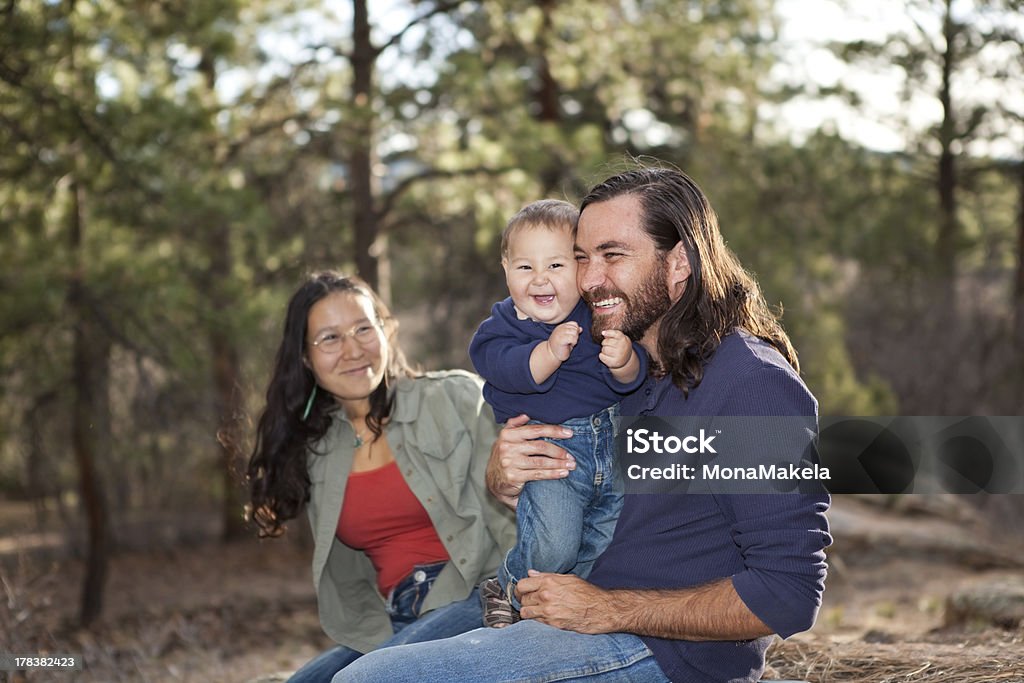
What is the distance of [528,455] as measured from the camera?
10.1ft

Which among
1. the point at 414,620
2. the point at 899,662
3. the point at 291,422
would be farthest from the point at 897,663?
the point at 291,422

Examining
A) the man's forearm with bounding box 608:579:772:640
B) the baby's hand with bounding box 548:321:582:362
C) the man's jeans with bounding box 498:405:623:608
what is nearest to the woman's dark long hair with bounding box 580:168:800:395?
the baby's hand with bounding box 548:321:582:362

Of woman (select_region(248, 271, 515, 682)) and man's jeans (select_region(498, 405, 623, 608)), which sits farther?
woman (select_region(248, 271, 515, 682))

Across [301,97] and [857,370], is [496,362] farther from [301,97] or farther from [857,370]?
[857,370]

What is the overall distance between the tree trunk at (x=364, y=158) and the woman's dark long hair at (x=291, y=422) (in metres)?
4.90

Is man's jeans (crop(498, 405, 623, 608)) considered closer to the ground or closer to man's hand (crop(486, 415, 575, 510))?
man's hand (crop(486, 415, 575, 510))

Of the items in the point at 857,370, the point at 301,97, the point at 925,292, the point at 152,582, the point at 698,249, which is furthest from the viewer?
the point at 857,370

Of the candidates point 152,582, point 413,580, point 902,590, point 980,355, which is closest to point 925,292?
point 980,355

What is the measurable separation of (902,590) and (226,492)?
341 inches

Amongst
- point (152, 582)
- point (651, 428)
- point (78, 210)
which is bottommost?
point (152, 582)

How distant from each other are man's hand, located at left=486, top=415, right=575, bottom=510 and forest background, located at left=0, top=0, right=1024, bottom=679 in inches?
69.1

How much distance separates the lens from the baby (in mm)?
2973

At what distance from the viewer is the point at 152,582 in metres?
13.3

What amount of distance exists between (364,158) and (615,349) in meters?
7.81
